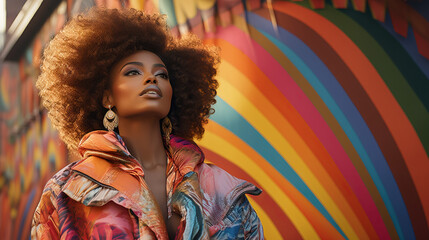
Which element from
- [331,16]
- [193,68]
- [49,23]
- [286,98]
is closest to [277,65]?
[286,98]

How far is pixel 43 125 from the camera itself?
4.20 m

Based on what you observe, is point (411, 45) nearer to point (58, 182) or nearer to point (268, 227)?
point (268, 227)

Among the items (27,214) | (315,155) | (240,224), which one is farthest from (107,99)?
(27,214)

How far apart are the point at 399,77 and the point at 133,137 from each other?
1.20 m

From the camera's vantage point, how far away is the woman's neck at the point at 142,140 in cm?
221

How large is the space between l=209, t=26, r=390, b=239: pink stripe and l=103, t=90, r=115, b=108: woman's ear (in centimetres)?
96

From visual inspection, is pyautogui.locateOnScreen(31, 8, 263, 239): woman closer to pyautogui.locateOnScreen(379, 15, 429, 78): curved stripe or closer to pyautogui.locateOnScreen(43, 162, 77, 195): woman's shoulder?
pyautogui.locateOnScreen(43, 162, 77, 195): woman's shoulder

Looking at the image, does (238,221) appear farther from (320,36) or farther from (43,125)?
(43,125)

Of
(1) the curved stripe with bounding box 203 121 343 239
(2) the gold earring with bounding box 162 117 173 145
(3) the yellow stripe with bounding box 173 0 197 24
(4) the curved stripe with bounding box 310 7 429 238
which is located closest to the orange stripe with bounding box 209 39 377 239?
(1) the curved stripe with bounding box 203 121 343 239

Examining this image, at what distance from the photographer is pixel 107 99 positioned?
2.27 metres

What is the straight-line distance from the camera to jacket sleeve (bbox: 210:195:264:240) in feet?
6.63

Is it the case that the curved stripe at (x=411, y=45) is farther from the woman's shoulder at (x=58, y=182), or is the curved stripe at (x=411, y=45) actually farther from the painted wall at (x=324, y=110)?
the woman's shoulder at (x=58, y=182)

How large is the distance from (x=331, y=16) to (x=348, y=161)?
0.72 m

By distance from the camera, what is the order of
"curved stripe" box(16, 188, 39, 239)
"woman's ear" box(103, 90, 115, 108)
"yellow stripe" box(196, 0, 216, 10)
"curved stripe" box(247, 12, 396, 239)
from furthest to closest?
1. "curved stripe" box(16, 188, 39, 239)
2. "yellow stripe" box(196, 0, 216, 10)
3. "curved stripe" box(247, 12, 396, 239)
4. "woman's ear" box(103, 90, 115, 108)
